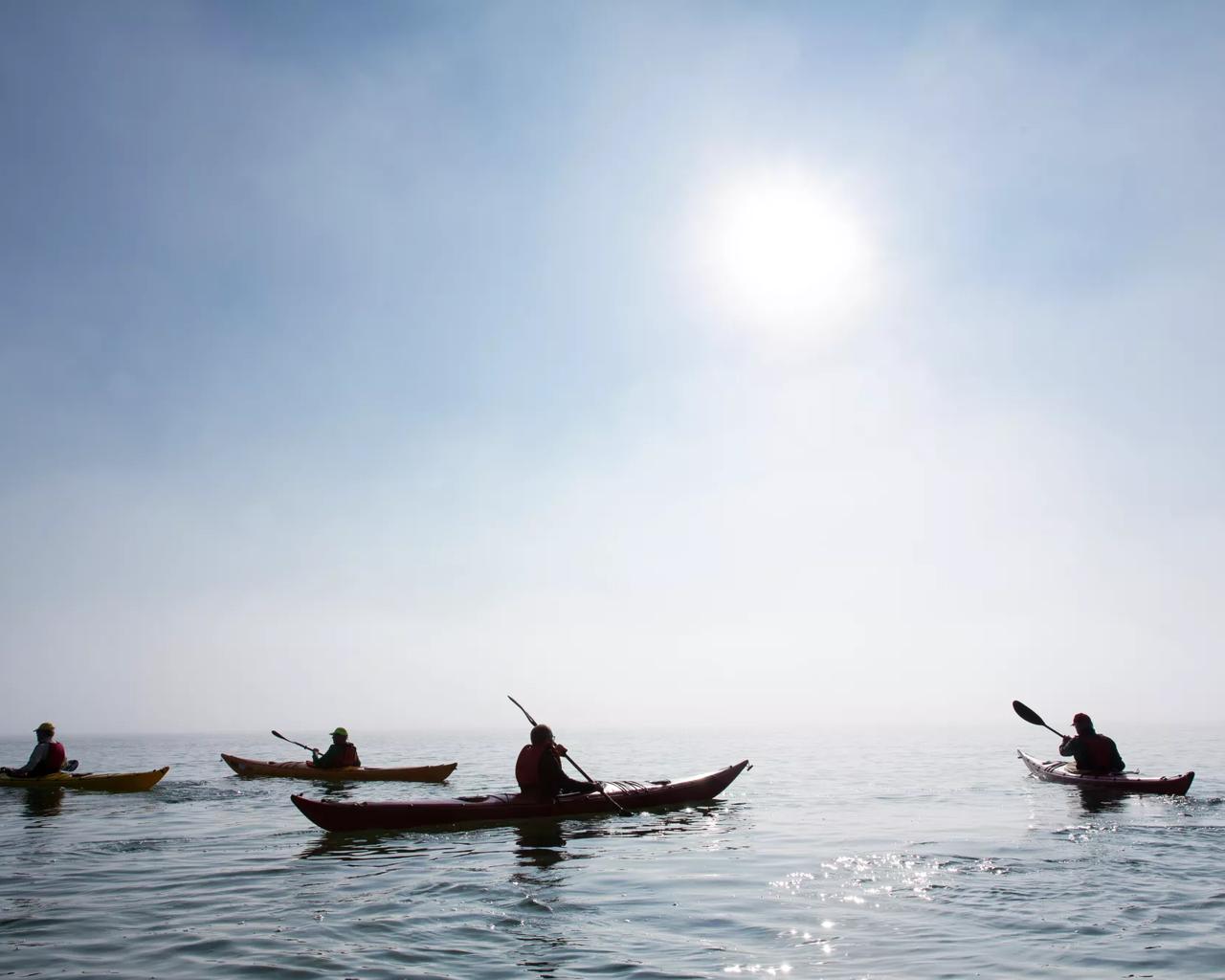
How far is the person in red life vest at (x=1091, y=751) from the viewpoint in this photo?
2003 centimetres

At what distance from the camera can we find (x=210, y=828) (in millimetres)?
15828

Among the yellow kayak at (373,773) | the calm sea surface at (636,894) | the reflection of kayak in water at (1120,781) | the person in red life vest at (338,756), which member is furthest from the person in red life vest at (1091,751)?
the person in red life vest at (338,756)

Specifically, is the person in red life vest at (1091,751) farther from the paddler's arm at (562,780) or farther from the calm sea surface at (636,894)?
the paddler's arm at (562,780)

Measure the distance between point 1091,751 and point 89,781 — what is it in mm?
24138


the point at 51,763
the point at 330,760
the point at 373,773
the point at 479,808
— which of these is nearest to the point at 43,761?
the point at 51,763

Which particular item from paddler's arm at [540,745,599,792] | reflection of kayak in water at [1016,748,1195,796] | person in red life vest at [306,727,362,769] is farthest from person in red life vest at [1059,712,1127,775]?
person in red life vest at [306,727,362,769]

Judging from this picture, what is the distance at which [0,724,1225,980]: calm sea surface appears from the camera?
7.43 meters

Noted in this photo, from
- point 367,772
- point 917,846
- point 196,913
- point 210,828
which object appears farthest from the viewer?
point 367,772

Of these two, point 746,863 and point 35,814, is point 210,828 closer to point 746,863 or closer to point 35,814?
point 35,814

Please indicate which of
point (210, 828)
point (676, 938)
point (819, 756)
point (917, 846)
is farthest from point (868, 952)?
point (819, 756)

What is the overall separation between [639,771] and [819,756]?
525 inches

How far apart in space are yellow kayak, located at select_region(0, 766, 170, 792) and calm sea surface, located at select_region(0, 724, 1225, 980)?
289cm

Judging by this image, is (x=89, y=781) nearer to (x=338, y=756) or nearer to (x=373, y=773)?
(x=338, y=756)

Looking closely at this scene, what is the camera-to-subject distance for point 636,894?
401 inches
